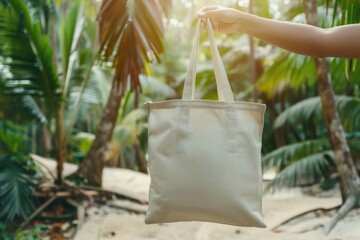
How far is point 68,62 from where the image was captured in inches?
223

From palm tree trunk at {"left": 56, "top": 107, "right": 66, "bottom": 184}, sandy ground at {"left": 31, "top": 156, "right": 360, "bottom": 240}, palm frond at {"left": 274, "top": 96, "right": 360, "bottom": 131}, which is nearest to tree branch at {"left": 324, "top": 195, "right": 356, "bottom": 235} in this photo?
sandy ground at {"left": 31, "top": 156, "right": 360, "bottom": 240}

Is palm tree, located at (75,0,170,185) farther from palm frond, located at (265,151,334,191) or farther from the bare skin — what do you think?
palm frond, located at (265,151,334,191)

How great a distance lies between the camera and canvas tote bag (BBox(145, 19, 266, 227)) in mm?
1623

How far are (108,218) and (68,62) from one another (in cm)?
191

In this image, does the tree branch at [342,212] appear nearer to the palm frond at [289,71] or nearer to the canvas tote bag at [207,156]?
the palm frond at [289,71]

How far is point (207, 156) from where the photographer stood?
5.31ft

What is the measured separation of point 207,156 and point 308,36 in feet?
1.76

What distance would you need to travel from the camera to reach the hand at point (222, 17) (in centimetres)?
170

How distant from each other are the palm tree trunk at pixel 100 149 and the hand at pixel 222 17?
184 inches

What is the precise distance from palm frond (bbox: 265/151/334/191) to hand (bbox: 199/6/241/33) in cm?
528

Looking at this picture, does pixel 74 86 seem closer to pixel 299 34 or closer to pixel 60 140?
pixel 60 140

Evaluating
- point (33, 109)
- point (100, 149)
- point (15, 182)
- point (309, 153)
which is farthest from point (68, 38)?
point (309, 153)

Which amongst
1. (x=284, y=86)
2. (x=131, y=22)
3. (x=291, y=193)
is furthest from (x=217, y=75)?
(x=284, y=86)

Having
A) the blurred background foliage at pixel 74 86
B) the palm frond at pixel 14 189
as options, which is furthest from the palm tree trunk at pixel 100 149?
the palm frond at pixel 14 189
